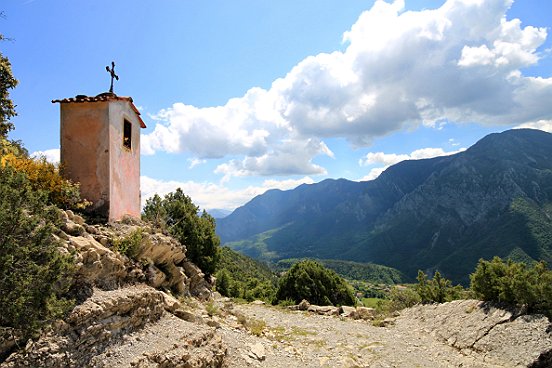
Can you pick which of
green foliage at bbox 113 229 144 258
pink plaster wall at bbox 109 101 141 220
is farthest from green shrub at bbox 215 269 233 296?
green foliage at bbox 113 229 144 258

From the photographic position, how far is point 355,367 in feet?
44.4

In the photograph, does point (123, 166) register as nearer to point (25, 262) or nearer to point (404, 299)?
point (25, 262)

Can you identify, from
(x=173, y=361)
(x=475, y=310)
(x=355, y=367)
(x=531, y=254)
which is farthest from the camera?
(x=531, y=254)

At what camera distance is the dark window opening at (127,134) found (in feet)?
50.9

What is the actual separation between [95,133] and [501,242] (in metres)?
202

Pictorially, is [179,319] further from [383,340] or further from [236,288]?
[236,288]

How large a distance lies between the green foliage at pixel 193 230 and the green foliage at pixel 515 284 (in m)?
17.3

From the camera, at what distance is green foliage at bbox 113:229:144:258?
39.5ft

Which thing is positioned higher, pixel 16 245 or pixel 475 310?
pixel 16 245

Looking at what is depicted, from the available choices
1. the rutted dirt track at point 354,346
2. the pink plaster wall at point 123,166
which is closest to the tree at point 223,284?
the rutted dirt track at point 354,346

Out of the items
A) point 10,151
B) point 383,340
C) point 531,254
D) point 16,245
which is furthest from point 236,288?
point 531,254

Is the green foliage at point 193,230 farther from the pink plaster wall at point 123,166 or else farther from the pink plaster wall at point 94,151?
the pink plaster wall at point 94,151

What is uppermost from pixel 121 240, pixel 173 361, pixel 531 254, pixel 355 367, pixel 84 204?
pixel 84 204

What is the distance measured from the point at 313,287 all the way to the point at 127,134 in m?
24.8
